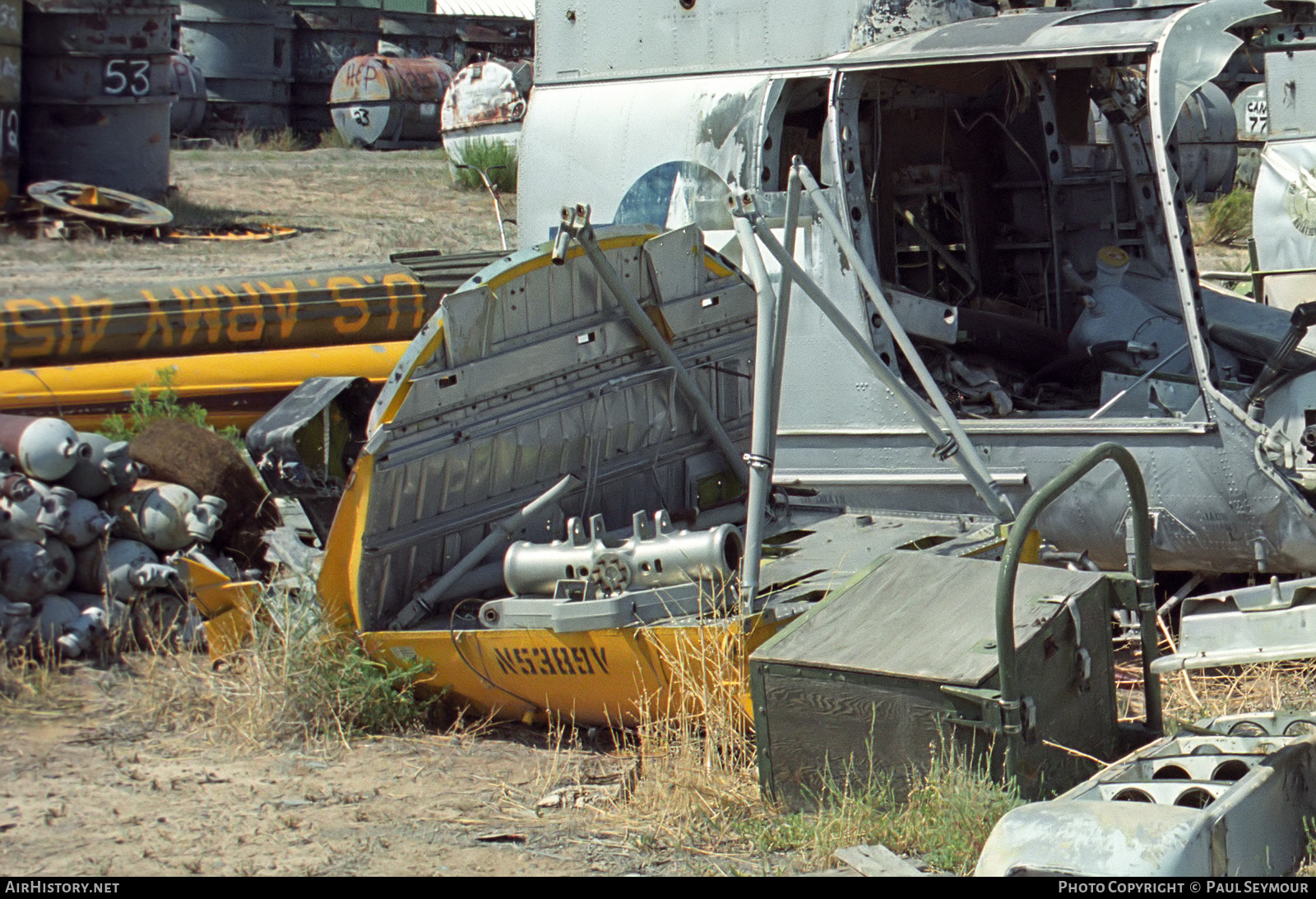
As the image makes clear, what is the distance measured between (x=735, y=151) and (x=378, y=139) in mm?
25749

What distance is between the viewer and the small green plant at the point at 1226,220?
19.3 m

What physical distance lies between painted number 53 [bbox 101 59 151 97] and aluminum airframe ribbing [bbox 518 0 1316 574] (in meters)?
12.4

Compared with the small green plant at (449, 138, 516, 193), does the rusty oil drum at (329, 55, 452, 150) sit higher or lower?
higher

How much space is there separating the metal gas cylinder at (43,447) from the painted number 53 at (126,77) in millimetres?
13500

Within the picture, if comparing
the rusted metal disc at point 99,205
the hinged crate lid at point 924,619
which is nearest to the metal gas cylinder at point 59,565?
Answer: the hinged crate lid at point 924,619

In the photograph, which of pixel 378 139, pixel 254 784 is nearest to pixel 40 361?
pixel 254 784

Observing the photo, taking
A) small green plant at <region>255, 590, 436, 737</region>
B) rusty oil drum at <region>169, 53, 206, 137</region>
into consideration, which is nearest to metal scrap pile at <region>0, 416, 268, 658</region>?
small green plant at <region>255, 590, 436, 737</region>

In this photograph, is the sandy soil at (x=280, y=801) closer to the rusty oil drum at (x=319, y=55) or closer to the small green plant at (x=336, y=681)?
the small green plant at (x=336, y=681)

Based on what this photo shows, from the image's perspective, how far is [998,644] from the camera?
4301mm

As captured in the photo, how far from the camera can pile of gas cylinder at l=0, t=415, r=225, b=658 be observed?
655 centimetres

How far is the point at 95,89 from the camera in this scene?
61.9 feet

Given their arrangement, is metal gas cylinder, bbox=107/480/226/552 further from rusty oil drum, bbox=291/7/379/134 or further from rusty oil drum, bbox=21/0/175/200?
rusty oil drum, bbox=291/7/379/134

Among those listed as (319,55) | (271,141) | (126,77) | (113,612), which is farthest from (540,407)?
(319,55)

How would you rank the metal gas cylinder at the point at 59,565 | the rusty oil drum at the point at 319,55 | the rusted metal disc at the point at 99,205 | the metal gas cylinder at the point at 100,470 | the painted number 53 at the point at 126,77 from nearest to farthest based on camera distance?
the metal gas cylinder at the point at 59,565 < the metal gas cylinder at the point at 100,470 < the rusted metal disc at the point at 99,205 < the painted number 53 at the point at 126,77 < the rusty oil drum at the point at 319,55
